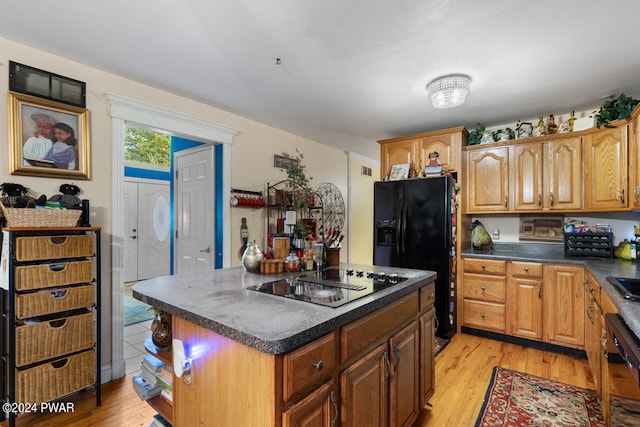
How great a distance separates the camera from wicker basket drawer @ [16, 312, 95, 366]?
5.87 ft

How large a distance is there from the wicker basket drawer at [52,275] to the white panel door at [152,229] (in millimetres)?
4280

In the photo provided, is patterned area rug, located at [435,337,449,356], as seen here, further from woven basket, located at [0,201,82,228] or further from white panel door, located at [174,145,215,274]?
woven basket, located at [0,201,82,228]

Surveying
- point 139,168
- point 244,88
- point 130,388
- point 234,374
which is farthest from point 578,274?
point 139,168

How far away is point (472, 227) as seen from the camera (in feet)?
12.1

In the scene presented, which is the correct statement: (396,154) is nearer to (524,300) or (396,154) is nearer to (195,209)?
(524,300)

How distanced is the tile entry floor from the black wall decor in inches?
83.1

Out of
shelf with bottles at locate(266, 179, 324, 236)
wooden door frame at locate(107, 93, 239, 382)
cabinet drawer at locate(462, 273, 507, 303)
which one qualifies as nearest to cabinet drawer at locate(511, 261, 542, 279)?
cabinet drawer at locate(462, 273, 507, 303)

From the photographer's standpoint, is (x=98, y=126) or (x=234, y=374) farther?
(x=98, y=126)

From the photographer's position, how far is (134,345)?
9.86 feet

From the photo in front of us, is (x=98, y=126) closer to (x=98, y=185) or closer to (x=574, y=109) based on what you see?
(x=98, y=185)

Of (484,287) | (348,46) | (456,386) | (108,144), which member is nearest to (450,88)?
(348,46)

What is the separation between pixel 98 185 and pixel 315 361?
2230 mm

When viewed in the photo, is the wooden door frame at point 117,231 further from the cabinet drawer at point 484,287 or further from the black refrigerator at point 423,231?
the cabinet drawer at point 484,287

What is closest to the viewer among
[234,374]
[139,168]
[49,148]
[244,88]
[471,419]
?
[234,374]
